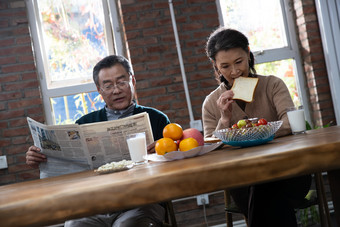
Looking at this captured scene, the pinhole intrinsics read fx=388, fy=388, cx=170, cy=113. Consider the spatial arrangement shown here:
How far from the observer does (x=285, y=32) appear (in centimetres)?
347

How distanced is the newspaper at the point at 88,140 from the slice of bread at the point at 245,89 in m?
0.45

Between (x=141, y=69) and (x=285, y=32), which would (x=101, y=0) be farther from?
(x=285, y=32)

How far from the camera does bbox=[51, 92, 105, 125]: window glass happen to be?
3172 millimetres

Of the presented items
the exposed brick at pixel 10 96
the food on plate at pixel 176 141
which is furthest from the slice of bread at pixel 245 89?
the exposed brick at pixel 10 96

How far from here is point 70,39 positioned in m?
3.23

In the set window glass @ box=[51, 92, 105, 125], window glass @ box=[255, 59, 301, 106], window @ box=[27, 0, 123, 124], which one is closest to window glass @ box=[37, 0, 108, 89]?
window @ box=[27, 0, 123, 124]

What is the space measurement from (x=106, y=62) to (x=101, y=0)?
136cm

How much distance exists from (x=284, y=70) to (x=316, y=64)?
0.27 metres

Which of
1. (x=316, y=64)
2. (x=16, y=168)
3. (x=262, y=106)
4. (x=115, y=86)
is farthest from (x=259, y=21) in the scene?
(x=16, y=168)

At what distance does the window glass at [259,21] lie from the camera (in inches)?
136


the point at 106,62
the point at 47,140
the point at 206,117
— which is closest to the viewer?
the point at 47,140

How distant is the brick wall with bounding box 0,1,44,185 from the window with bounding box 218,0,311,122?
1670 millimetres

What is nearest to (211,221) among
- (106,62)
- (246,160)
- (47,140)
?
(106,62)

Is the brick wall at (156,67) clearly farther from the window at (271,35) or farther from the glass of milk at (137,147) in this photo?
the glass of milk at (137,147)
